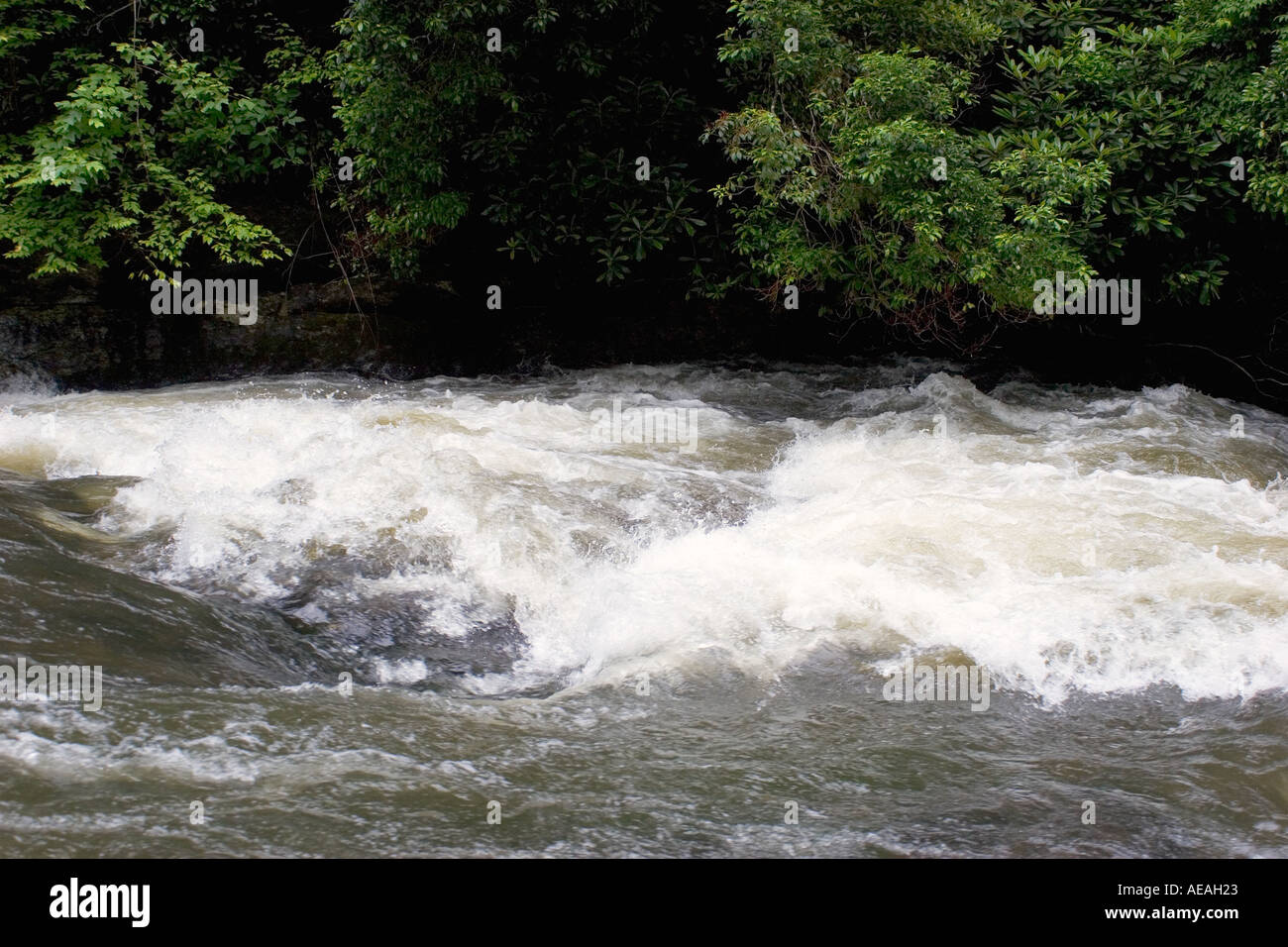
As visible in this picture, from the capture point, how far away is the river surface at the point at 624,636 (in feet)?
12.1

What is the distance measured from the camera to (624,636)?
538cm

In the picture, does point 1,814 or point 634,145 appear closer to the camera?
point 1,814

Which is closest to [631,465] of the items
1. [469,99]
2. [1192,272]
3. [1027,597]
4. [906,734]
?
[1027,597]

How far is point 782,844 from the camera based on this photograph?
359 centimetres

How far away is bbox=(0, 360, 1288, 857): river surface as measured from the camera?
369 centimetres

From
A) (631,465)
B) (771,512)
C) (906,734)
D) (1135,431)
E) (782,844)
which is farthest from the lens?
(1135,431)

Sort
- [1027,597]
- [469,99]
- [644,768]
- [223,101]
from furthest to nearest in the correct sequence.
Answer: [223,101] < [469,99] < [1027,597] < [644,768]

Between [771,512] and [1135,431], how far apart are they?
382cm

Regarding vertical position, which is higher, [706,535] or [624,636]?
[706,535]

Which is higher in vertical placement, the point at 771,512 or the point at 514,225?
the point at 514,225

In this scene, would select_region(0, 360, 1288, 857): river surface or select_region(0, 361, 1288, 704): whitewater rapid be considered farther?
select_region(0, 361, 1288, 704): whitewater rapid

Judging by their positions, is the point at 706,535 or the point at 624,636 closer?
the point at 624,636

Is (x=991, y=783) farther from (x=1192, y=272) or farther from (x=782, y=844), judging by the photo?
(x=1192, y=272)

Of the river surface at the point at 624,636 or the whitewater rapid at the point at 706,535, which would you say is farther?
the whitewater rapid at the point at 706,535
